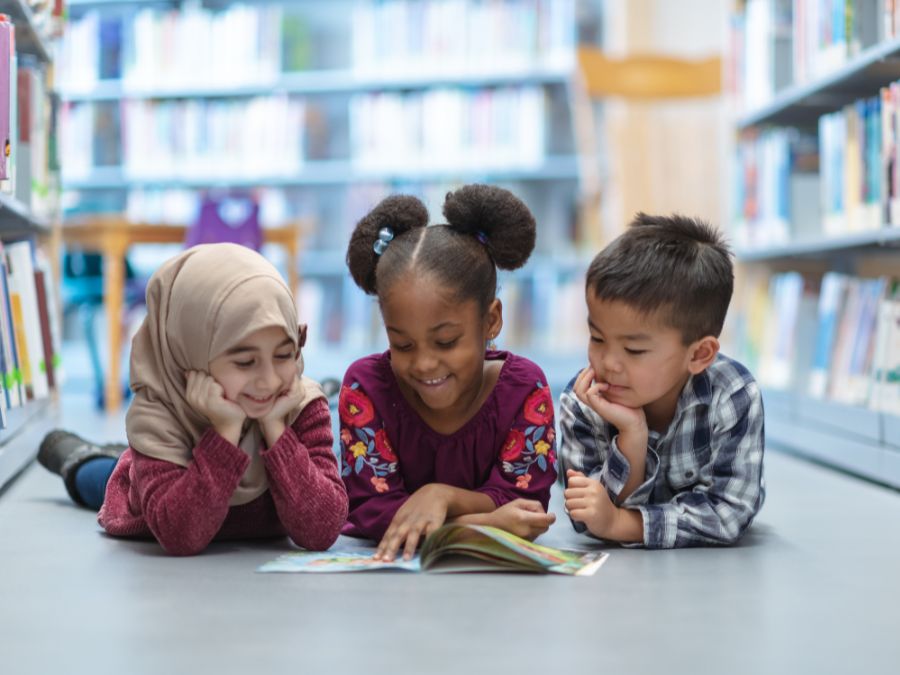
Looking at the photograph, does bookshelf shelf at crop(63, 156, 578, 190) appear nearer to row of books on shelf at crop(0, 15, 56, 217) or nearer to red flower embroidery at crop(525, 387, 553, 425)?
row of books on shelf at crop(0, 15, 56, 217)

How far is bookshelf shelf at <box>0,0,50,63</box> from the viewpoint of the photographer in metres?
2.55

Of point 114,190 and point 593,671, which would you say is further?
point 114,190

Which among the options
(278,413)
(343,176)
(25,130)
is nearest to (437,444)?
(278,413)

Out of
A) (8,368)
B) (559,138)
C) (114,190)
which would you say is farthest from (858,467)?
(114,190)

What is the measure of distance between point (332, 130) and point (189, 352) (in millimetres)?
4239

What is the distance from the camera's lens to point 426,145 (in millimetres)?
5367

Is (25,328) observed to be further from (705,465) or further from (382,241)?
(705,465)

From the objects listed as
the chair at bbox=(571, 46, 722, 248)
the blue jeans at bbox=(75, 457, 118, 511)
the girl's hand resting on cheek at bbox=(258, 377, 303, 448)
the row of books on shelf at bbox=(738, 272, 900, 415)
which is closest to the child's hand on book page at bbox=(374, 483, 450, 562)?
the girl's hand resting on cheek at bbox=(258, 377, 303, 448)

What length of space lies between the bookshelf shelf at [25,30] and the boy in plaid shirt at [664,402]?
1.54 metres

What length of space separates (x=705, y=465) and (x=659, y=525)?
120 millimetres

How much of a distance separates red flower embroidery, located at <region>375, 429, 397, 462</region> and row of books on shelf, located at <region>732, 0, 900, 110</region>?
1.55 meters

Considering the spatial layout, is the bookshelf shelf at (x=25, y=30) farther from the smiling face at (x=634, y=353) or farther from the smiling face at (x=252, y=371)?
the smiling face at (x=634, y=353)

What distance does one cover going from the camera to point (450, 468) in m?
1.75

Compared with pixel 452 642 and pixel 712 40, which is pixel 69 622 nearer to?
pixel 452 642
